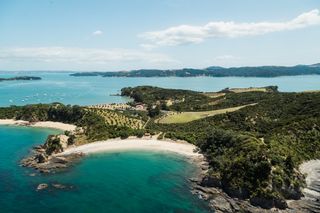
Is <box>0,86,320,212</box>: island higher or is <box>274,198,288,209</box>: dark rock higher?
<box>0,86,320,212</box>: island

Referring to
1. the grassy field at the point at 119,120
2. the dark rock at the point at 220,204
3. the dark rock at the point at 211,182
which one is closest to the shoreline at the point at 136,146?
the grassy field at the point at 119,120

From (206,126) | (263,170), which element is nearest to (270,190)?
→ (263,170)

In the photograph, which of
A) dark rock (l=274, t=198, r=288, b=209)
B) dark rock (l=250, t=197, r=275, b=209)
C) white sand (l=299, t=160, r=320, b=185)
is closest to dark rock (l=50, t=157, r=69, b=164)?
dark rock (l=250, t=197, r=275, b=209)

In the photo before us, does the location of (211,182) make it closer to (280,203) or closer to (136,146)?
(280,203)

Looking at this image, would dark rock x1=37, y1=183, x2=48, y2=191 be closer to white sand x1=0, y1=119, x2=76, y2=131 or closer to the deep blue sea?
the deep blue sea

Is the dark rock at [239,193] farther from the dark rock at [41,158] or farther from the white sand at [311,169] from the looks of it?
the dark rock at [41,158]

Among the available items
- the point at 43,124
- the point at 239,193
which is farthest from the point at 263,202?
the point at 43,124

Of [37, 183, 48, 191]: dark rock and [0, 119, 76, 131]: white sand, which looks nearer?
[37, 183, 48, 191]: dark rock
